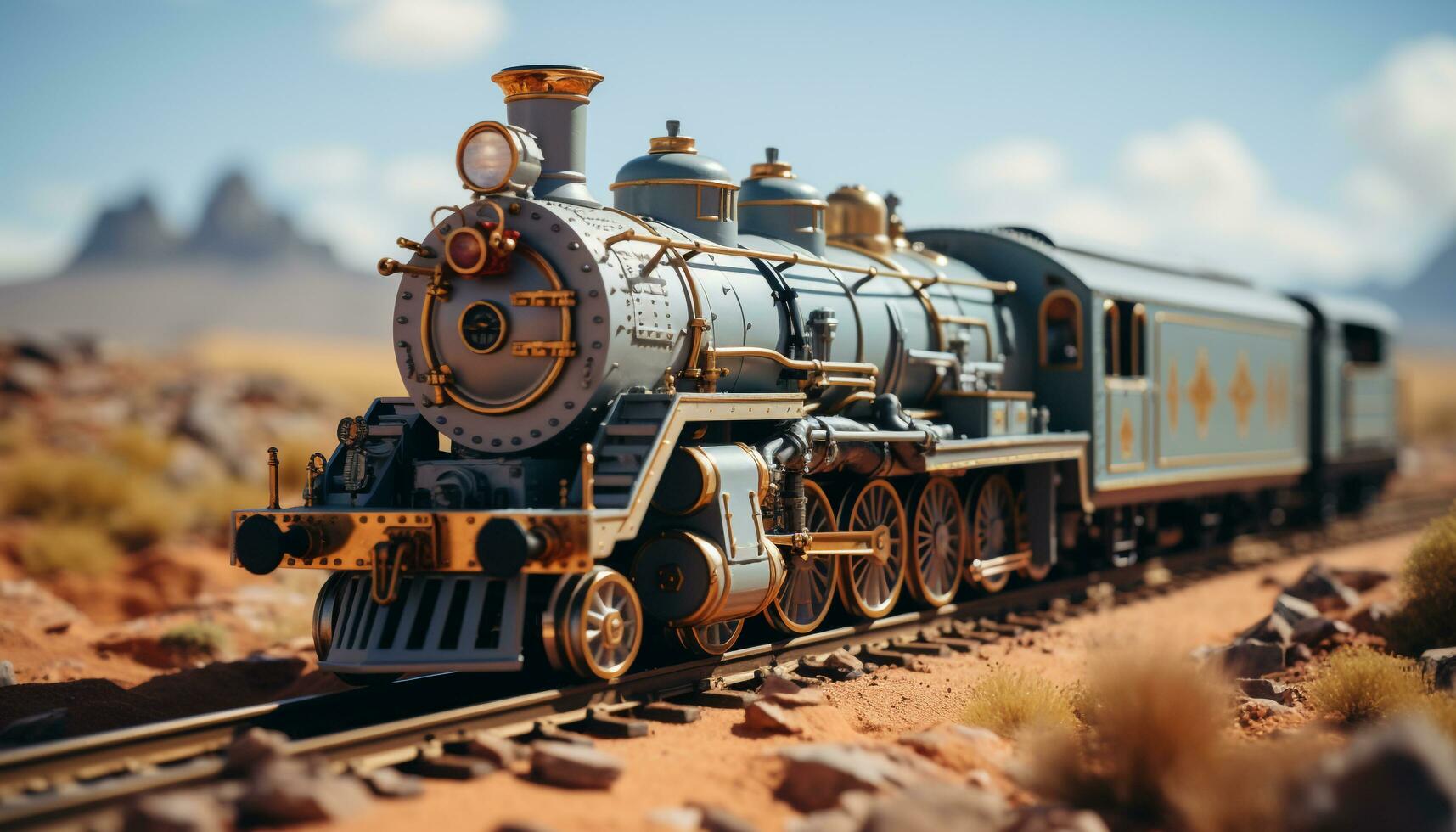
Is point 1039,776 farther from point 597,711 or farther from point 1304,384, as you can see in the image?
point 1304,384

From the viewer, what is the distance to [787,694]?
8492 millimetres

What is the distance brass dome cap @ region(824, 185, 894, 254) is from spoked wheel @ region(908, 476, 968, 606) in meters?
2.57

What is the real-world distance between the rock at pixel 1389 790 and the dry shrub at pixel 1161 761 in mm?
319

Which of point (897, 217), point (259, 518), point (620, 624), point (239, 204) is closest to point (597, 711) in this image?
point (620, 624)

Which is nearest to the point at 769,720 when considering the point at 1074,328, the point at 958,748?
the point at 958,748

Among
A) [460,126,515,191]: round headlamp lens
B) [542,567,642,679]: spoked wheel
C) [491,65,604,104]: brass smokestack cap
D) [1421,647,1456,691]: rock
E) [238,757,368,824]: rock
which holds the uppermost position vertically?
[491,65,604,104]: brass smokestack cap

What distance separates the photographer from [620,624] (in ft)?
27.2

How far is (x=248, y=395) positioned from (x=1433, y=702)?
1275 inches

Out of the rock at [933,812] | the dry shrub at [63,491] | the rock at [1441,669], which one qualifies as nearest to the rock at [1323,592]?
the rock at [1441,669]

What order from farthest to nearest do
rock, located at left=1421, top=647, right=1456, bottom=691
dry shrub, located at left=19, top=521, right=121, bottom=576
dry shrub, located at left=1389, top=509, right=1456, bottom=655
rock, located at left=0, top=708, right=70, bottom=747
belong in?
dry shrub, located at left=19, top=521, right=121, bottom=576 → dry shrub, located at left=1389, top=509, right=1456, bottom=655 → rock, located at left=1421, top=647, right=1456, bottom=691 → rock, located at left=0, top=708, right=70, bottom=747

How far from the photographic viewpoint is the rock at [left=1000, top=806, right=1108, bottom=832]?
18.6 ft

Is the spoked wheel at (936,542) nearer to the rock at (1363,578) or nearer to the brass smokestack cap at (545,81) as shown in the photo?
the brass smokestack cap at (545,81)

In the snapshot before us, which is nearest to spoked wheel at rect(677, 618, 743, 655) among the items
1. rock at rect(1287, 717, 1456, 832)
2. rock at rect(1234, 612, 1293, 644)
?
rock at rect(1287, 717, 1456, 832)

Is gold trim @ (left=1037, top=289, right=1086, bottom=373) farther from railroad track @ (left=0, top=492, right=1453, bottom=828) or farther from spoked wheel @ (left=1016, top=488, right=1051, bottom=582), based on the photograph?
railroad track @ (left=0, top=492, right=1453, bottom=828)
